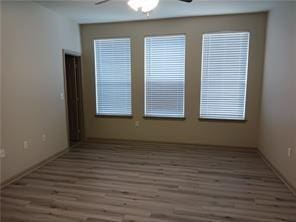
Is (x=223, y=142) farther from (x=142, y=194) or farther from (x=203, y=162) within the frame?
(x=142, y=194)

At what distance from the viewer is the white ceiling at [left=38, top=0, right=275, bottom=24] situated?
353cm

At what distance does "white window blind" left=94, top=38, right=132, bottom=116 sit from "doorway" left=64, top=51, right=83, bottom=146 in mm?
419

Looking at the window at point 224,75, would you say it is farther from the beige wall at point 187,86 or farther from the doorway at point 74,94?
the doorway at point 74,94

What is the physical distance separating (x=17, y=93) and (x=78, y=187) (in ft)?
5.28

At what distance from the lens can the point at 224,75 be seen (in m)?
4.43

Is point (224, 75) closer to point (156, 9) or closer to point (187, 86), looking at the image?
point (187, 86)

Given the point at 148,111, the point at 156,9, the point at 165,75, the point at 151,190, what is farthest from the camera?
the point at 148,111

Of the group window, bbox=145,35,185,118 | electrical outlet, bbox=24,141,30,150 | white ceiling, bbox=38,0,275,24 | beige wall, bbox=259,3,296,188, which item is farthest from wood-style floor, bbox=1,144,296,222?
white ceiling, bbox=38,0,275,24

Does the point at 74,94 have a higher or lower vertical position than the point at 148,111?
higher

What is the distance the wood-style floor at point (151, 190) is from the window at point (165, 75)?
1.05 m

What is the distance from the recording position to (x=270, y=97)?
3824mm

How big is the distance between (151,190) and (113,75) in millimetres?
2830

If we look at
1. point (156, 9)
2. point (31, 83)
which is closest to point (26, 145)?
point (31, 83)

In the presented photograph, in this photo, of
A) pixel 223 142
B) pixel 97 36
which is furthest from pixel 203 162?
pixel 97 36
